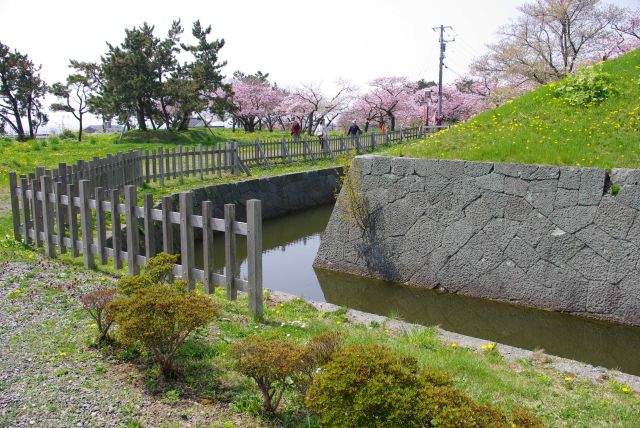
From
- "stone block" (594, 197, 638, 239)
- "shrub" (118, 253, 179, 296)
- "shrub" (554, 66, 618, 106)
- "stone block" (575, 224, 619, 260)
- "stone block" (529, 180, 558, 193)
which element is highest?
"shrub" (554, 66, 618, 106)

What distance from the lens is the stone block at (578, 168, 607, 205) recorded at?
741 cm

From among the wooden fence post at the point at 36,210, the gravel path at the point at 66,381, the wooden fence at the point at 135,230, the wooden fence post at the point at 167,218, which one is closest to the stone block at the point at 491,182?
the wooden fence at the point at 135,230

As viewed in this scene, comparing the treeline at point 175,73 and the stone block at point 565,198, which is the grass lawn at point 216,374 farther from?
the treeline at point 175,73

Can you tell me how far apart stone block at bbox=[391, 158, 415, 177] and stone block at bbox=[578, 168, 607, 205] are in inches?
105

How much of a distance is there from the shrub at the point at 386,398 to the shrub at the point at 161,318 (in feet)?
4.07

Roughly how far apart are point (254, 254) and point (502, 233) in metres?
4.49

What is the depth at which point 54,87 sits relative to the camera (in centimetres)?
2959

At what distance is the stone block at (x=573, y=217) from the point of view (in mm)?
7454

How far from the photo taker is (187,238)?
18.9 feet

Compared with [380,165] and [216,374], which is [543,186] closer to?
[380,165]

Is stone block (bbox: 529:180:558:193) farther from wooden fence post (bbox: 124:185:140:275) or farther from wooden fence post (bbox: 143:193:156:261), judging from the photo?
wooden fence post (bbox: 124:185:140:275)

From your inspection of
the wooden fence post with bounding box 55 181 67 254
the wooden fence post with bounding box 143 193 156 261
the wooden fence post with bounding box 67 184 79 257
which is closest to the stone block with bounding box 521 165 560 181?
the wooden fence post with bounding box 143 193 156 261

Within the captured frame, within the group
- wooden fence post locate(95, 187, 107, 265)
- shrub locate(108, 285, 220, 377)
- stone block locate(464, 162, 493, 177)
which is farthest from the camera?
stone block locate(464, 162, 493, 177)

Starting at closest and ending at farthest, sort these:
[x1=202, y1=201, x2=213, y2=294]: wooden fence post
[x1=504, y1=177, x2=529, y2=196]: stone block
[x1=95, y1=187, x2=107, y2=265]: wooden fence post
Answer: [x1=202, y1=201, x2=213, y2=294]: wooden fence post
[x1=95, y1=187, x2=107, y2=265]: wooden fence post
[x1=504, y1=177, x2=529, y2=196]: stone block
